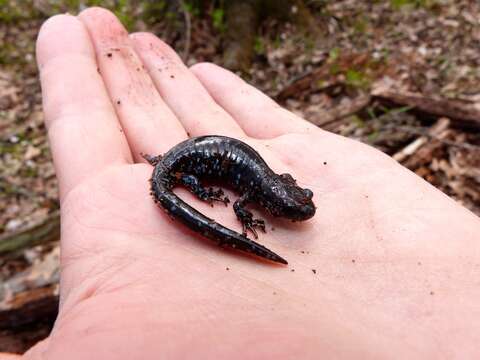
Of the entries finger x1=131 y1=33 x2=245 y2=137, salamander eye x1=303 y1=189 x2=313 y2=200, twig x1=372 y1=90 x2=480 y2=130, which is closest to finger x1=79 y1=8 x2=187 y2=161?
finger x1=131 y1=33 x2=245 y2=137

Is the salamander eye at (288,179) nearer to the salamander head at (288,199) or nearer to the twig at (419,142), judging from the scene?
the salamander head at (288,199)

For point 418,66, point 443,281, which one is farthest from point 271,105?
point 418,66

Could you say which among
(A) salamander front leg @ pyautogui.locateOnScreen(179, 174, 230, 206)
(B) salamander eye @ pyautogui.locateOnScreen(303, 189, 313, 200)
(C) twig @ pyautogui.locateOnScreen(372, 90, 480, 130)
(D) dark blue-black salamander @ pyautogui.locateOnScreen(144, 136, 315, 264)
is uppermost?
A: (C) twig @ pyautogui.locateOnScreen(372, 90, 480, 130)

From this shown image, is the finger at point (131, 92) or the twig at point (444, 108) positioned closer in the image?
the finger at point (131, 92)

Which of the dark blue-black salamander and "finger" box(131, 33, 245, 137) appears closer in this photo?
the dark blue-black salamander

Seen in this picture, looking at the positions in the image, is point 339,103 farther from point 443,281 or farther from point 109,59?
point 443,281

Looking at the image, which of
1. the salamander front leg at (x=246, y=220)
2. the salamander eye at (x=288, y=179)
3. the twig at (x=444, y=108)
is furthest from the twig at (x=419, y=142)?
the salamander front leg at (x=246, y=220)

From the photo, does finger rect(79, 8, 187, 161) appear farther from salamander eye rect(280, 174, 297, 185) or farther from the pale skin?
salamander eye rect(280, 174, 297, 185)
